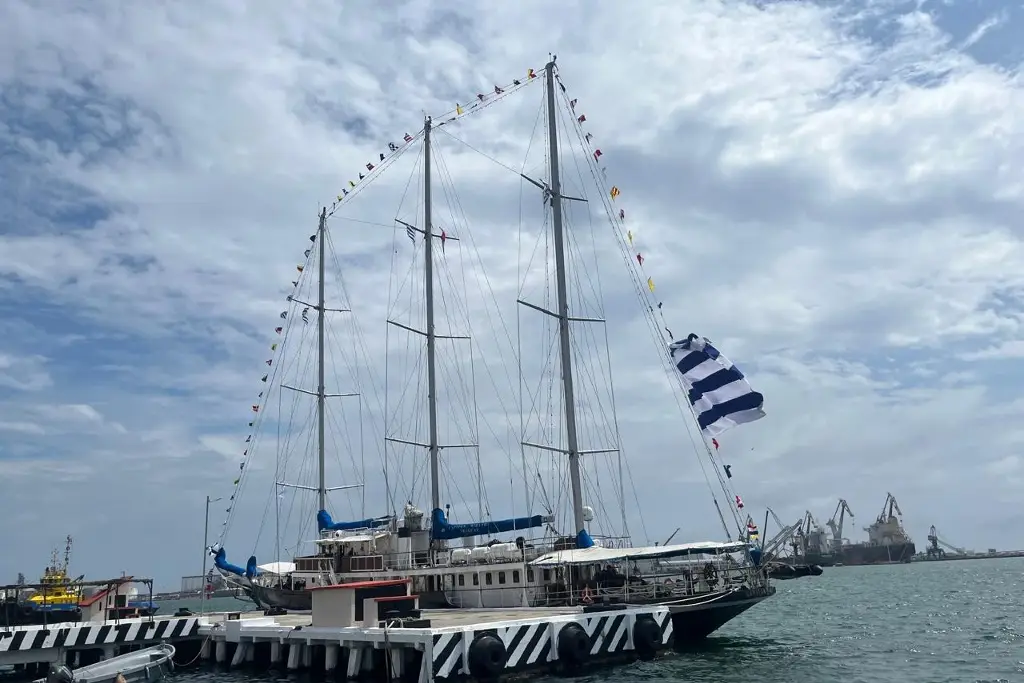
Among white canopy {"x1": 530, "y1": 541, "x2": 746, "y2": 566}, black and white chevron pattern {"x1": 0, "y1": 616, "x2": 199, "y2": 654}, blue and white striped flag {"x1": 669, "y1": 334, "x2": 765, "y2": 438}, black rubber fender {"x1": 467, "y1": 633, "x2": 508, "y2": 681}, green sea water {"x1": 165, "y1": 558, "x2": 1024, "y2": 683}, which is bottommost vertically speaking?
green sea water {"x1": 165, "y1": 558, "x2": 1024, "y2": 683}

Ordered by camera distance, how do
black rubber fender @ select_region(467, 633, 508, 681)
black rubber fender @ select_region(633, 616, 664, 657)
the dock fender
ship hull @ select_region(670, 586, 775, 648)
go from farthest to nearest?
1. ship hull @ select_region(670, 586, 775, 648)
2. black rubber fender @ select_region(633, 616, 664, 657)
3. black rubber fender @ select_region(467, 633, 508, 681)
4. the dock fender

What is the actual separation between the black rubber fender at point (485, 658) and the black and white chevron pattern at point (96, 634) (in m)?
18.8

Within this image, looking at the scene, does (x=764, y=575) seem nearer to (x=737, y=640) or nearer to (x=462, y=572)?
(x=737, y=640)

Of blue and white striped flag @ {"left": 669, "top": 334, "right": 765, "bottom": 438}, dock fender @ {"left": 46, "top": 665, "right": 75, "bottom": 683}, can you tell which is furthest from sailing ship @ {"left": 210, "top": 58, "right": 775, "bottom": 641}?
dock fender @ {"left": 46, "top": 665, "right": 75, "bottom": 683}

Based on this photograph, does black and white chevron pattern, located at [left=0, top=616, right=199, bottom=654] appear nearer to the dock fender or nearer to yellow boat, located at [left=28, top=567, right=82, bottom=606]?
the dock fender

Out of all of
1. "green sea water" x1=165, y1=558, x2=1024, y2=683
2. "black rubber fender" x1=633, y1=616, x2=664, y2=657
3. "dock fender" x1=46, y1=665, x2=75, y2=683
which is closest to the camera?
"dock fender" x1=46, y1=665, x2=75, y2=683

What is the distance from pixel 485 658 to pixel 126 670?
14.2m

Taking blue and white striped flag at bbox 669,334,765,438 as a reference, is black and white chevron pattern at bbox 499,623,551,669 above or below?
below

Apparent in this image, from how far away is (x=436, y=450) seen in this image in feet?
180

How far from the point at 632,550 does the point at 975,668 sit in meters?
14.6

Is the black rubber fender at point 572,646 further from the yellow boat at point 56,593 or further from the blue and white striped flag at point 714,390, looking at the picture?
the yellow boat at point 56,593

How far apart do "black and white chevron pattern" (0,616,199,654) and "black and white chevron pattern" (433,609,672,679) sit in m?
18.6

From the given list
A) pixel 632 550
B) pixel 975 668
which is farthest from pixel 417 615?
pixel 975 668

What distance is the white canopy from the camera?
3900 centimetres
